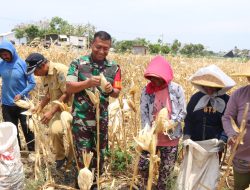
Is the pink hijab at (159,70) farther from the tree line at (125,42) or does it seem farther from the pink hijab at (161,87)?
the tree line at (125,42)

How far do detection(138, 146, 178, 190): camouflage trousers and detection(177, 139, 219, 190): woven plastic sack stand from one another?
5.3 inches

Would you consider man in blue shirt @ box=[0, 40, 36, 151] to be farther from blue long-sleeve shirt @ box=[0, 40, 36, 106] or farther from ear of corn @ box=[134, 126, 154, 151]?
ear of corn @ box=[134, 126, 154, 151]

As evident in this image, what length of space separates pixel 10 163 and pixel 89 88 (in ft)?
2.88

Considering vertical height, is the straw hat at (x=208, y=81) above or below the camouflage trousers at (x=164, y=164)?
above

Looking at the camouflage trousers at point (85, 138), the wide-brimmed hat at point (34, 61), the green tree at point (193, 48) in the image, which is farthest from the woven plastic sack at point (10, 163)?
the green tree at point (193, 48)

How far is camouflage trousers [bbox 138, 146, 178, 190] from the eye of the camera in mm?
2740

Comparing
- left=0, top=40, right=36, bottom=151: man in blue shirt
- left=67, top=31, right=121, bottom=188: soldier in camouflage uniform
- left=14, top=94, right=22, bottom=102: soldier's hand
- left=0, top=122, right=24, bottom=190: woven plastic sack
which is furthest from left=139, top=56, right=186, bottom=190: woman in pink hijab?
left=0, top=40, right=36, bottom=151: man in blue shirt

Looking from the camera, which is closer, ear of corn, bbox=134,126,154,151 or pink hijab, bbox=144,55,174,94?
ear of corn, bbox=134,126,154,151

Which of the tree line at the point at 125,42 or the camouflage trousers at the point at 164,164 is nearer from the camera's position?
the camouflage trousers at the point at 164,164

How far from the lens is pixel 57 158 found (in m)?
3.47

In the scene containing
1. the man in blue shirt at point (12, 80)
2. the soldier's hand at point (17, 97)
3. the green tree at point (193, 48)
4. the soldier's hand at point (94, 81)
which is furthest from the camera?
the green tree at point (193, 48)

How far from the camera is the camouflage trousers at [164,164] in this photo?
2.74m

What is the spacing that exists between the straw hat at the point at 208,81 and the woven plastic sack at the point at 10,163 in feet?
5.09

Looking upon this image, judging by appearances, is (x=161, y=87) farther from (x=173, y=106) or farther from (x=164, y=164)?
(x=164, y=164)
